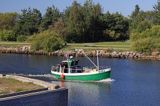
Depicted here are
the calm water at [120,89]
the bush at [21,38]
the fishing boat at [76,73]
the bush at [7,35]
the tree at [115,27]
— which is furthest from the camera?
the bush at [7,35]

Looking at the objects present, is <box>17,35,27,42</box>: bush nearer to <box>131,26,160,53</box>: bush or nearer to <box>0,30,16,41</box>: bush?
<box>0,30,16,41</box>: bush

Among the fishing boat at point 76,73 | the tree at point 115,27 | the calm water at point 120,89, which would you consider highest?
the tree at point 115,27

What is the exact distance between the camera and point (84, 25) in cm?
15475

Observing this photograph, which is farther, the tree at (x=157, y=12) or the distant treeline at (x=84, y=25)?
the tree at (x=157, y=12)

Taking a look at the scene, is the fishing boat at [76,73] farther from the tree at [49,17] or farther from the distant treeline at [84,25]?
the tree at [49,17]

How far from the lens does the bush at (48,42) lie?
445 ft

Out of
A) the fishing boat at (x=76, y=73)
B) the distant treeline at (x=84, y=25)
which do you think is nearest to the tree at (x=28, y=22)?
the distant treeline at (x=84, y=25)

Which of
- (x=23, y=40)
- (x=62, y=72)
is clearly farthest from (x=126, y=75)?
(x=23, y=40)

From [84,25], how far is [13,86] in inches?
4784

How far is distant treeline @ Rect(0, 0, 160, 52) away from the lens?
152m

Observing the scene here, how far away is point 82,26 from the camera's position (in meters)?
154

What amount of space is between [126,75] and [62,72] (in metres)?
12.8

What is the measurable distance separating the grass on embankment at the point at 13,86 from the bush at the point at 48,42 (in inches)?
3891

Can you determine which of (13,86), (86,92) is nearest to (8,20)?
(86,92)
